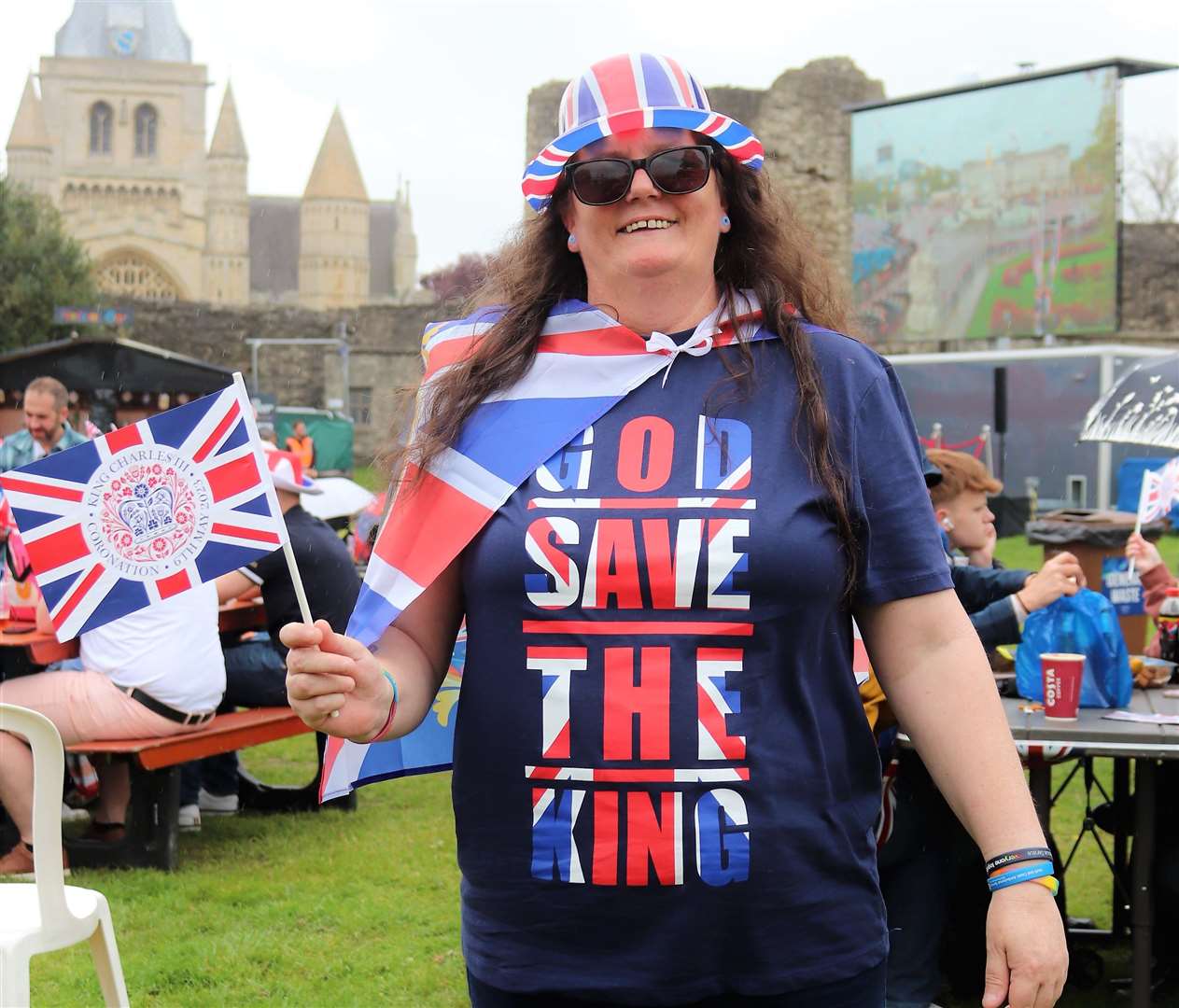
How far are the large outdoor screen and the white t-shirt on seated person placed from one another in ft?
59.4

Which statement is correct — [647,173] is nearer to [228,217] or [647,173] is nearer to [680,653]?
[680,653]

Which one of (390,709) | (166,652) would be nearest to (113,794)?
(166,652)

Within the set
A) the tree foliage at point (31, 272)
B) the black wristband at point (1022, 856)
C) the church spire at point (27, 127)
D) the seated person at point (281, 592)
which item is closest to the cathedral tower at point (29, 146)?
the church spire at point (27, 127)

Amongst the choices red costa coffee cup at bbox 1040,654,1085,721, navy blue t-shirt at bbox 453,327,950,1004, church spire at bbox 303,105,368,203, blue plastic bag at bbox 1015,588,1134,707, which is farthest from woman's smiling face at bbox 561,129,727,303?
church spire at bbox 303,105,368,203

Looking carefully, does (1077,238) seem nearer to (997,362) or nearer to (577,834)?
(997,362)

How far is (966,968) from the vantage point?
4082 mm

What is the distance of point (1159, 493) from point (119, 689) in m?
3.58

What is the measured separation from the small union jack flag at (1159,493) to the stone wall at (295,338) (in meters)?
35.0

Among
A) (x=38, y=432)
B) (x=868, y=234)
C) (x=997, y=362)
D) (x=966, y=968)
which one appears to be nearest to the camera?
(x=966, y=968)

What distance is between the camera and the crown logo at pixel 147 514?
80.0 inches

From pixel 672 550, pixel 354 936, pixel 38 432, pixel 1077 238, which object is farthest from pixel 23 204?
pixel 672 550

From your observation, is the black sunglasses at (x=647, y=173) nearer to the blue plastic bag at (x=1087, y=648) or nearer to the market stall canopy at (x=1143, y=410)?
the blue plastic bag at (x=1087, y=648)

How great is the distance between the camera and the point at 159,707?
522 cm

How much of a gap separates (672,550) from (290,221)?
114 m
